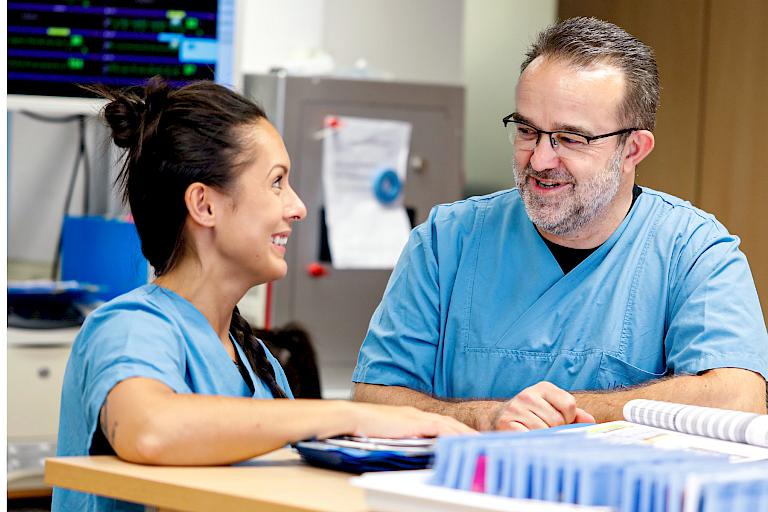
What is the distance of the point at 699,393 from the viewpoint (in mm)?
1576

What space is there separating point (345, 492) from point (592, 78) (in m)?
0.89

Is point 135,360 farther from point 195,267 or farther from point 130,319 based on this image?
point 195,267

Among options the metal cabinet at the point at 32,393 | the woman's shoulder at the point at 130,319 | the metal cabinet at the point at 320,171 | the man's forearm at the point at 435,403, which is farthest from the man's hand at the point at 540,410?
the metal cabinet at the point at 32,393

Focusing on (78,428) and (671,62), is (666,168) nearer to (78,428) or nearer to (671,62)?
(671,62)

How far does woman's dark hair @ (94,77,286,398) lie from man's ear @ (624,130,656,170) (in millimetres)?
629

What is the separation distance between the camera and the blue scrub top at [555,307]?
169 cm

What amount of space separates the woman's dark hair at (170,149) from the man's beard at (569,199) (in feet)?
1.55

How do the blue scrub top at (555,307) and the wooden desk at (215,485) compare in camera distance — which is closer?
the wooden desk at (215,485)

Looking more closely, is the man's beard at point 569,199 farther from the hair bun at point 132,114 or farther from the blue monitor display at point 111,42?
the blue monitor display at point 111,42

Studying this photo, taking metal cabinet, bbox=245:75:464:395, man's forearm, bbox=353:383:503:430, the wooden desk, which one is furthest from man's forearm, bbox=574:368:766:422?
metal cabinet, bbox=245:75:464:395

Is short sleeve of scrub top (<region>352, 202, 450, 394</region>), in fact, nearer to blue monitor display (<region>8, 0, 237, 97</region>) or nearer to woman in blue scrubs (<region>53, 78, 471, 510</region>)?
woman in blue scrubs (<region>53, 78, 471, 510</region>)

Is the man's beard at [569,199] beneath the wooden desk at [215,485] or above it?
above

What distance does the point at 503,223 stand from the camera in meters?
1.84

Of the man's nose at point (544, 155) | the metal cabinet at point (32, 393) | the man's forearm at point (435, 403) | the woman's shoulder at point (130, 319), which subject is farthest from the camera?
the metal cabinet at point (32, 393)
